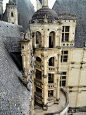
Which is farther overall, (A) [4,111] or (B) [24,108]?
(B) [24,108]

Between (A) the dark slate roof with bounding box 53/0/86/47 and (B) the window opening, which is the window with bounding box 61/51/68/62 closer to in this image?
(B) the window opening

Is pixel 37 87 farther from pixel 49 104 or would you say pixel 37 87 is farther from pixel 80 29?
pixel 80 29

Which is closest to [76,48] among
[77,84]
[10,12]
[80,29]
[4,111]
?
[80,29]

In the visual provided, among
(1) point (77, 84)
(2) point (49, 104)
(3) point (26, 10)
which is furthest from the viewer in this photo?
(3) point (26, 10)

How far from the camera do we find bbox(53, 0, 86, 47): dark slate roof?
1925cm

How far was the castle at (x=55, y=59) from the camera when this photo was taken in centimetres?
1362

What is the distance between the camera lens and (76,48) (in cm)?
1870

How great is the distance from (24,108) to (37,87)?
1135 centimetres

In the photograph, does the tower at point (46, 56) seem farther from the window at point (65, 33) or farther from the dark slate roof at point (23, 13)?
the dark slate roof at point (23, 13)

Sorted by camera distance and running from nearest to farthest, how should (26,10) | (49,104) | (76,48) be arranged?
(49,104) → (76,48) → (26,10)

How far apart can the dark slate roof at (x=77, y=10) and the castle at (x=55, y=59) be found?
156 mm

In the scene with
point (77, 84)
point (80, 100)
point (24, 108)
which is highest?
point (24, 108)

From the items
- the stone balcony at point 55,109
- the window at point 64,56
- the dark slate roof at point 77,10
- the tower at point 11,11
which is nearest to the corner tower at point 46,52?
the stone balcony at point 55,109

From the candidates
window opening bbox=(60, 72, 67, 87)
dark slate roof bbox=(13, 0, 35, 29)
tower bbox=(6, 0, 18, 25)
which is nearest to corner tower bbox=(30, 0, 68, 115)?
window opening bbox=(60, 72, 67, 87)
